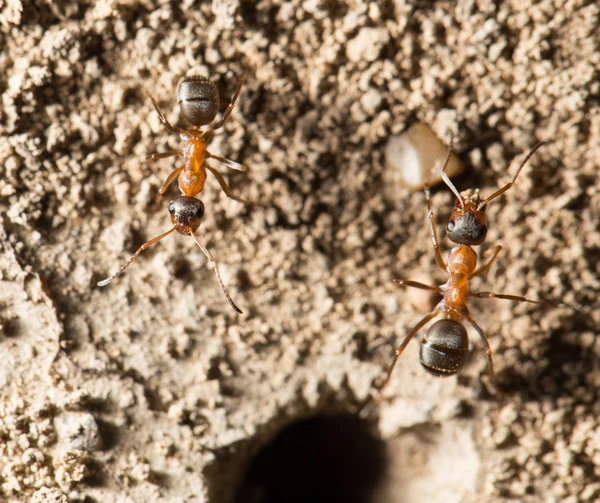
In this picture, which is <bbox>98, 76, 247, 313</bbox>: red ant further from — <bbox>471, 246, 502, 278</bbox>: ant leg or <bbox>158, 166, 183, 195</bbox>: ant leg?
<bbox>471, 246, 502, 278</bbox>: ant leg

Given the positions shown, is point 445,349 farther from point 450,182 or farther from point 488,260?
point 450,182

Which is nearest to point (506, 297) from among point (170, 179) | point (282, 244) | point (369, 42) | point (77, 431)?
point (282, 244)

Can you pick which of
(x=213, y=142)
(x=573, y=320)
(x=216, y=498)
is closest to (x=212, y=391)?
(x=216, y=498)

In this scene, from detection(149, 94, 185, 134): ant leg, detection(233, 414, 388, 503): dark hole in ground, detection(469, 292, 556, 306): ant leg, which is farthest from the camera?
detection(233, 414, 388, 503): dark hole in ground

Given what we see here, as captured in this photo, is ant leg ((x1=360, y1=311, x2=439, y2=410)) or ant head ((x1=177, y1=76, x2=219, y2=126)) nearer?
ant head ((x1=177, y1=76, x2=219, y2=126))

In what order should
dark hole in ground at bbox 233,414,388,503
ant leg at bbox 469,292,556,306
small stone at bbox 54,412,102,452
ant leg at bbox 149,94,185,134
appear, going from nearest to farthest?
small stone at bbox 54,412,102,452 < ant leg at bbox 149,94,185,134 < ant leg at bbox 469,292,556,306 < dark hole in ground at bbox 233,414,388,503

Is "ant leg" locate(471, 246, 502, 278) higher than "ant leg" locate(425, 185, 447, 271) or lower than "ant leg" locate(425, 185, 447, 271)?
lower

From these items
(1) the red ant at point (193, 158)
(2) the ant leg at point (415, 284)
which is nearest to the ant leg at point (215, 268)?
(1) the red ant at point (193, 158)

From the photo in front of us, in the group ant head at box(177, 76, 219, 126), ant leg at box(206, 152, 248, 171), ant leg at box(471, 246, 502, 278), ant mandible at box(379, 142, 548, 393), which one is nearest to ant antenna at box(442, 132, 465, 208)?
ant mandible at box(379, 142, 548, 393)

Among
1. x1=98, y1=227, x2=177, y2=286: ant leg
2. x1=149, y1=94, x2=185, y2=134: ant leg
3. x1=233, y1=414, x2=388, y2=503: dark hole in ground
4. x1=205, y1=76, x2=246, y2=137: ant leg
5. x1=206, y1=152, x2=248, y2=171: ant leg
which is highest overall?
x1=205, y1=76, x2=246, y2=137: ant leg
